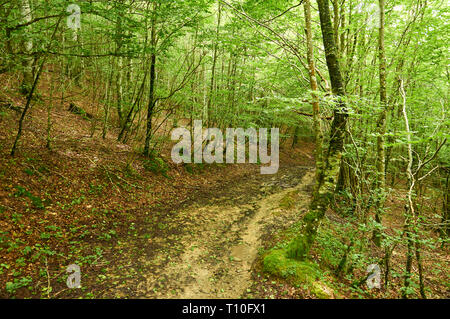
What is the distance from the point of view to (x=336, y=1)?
7.62 meters

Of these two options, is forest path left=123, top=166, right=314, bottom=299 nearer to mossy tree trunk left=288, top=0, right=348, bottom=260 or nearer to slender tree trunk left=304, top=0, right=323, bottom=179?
mossy tree trunk left=288, top=0, right=348, bottom=260

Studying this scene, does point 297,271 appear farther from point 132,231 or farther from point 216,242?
point 132,231

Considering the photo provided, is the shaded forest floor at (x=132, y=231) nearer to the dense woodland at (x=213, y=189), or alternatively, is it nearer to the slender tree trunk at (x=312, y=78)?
the dense woodland at (x=213, y=189)

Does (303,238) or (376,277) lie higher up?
(303,238)

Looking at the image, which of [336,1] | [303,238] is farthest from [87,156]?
[336,1]

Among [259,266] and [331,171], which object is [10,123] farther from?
[331,171]

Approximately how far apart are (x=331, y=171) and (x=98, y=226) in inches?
238

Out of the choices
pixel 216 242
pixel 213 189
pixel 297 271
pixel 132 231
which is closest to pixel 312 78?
pixel 297 271

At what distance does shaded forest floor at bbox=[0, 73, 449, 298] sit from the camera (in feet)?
14.4

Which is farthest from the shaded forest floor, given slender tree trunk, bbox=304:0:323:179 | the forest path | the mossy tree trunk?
slender tree trunk, bbox=304:0:323:179

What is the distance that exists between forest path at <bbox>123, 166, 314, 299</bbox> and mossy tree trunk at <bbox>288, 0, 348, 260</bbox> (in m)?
1.53

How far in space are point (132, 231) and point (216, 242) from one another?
7.81 feet

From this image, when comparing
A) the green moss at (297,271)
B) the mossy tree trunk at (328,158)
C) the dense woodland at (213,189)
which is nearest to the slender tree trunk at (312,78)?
the dense woodland at (213,189)
